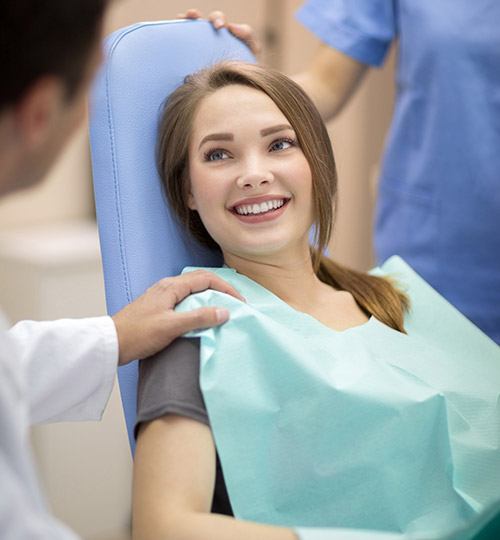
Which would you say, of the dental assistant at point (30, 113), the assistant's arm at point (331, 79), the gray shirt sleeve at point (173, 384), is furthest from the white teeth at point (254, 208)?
the dental assistant at point (30, 113)

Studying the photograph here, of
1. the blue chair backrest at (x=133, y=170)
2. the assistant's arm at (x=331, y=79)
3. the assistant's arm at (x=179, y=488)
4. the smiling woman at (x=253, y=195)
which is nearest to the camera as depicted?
the assistant's arm at (x=179, y=488)

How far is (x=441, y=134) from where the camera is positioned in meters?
1.83

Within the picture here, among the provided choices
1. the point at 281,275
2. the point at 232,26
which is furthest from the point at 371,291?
the point at 232,26

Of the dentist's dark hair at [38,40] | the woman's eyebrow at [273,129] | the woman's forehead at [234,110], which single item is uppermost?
the dentist's dark hair at [38,40]

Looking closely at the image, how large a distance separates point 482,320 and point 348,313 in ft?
1.22

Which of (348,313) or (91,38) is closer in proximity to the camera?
(91,38)

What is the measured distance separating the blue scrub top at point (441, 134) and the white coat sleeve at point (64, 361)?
2.57 ft

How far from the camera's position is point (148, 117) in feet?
5.03

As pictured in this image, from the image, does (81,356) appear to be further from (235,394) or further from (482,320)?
(482,320)

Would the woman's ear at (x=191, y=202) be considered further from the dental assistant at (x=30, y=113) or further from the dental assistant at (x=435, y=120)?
the dental assistant at (x=30, y=113)

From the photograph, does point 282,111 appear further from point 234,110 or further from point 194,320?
point 194,320

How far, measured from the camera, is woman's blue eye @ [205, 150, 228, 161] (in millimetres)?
1465

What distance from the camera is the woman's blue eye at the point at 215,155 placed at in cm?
146

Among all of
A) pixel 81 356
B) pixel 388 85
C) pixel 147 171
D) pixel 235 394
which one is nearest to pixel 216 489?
pixel 235 394
